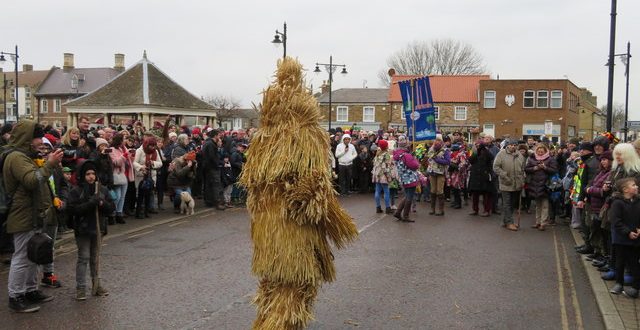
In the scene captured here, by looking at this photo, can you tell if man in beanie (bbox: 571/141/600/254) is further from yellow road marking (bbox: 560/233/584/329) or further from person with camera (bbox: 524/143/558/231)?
person with camera (bbox: 524/143/558/231)

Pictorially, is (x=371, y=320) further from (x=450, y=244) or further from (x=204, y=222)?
(x=204, y=222)

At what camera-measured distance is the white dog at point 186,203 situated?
13273 mm

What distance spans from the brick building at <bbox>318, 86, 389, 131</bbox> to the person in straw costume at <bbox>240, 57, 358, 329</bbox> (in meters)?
54.2

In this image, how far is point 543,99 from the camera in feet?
170

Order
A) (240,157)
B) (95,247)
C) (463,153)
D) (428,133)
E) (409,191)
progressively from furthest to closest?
(428,133) < (463,153) < (240,157) < (409,191) < (95,247)

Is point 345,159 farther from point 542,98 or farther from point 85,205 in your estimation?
point 542,98

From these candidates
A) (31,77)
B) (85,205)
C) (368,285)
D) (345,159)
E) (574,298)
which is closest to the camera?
(85,205)

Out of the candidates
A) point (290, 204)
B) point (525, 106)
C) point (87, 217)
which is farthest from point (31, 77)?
point (290, 204)

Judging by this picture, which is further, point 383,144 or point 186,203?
point 383,144

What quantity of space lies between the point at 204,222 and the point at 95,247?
18.2 feet

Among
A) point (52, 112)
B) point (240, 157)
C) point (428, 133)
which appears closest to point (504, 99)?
point (428, 133)

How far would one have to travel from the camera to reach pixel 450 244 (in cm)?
1044

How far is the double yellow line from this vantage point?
20.7ft

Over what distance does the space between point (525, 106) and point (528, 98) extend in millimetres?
783
